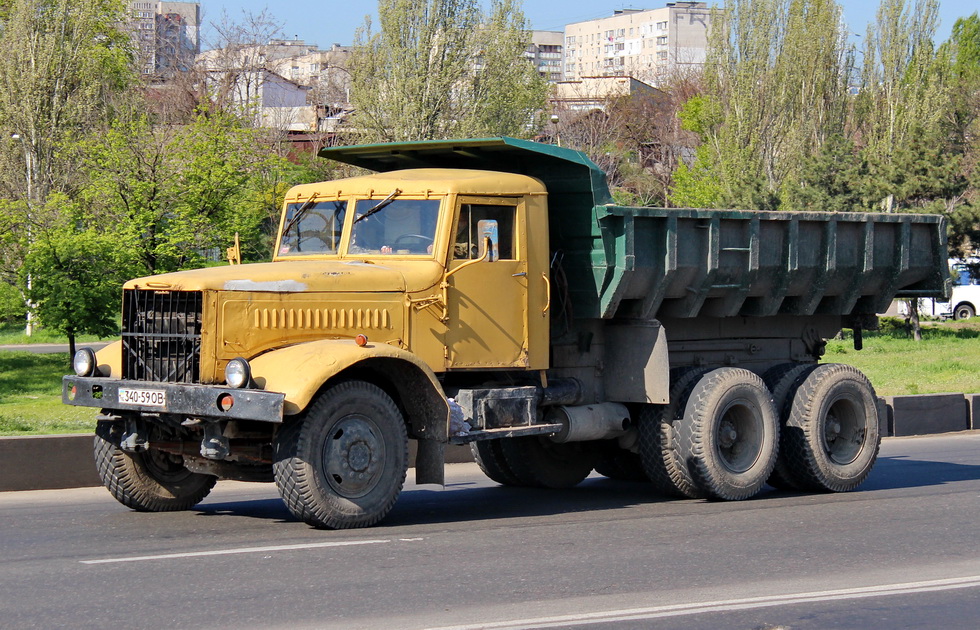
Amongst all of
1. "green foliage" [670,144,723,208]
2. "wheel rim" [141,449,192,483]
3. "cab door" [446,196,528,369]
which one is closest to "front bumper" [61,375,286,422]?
"wheel rim" [141,449,192,483]

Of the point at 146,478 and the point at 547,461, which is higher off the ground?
the point at 146,478

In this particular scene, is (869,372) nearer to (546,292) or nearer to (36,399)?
(36,399)

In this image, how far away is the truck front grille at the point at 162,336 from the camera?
911cm

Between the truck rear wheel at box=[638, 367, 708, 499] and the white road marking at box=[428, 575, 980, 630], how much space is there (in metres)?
3.73

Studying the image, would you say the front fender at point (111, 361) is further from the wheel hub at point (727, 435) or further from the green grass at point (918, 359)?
the green grass at point (918, 359)

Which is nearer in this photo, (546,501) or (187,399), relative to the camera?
(187,399)

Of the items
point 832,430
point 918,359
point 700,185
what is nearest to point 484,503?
point 832,430

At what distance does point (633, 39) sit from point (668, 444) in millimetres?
171832

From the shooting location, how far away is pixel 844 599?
7.03 metres

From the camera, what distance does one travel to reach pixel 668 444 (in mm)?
11352

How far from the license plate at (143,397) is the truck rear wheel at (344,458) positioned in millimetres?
857

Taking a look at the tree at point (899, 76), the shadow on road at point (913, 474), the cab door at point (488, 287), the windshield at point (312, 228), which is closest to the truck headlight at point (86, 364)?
the windshield at point (312, 228)

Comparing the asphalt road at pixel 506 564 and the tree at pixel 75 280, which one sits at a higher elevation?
the tree at pixel 75 280

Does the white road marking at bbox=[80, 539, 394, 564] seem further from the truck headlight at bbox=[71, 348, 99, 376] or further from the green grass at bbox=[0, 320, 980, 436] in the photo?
the green grass at bbox=[0, 320, 980, 436]
